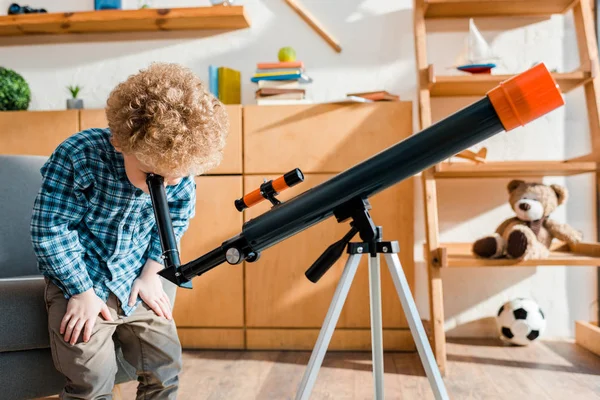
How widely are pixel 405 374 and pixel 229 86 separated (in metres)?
1.37

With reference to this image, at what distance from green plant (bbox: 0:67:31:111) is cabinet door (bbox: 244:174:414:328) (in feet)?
3.55

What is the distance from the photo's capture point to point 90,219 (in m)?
1.25

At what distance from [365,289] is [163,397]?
1081 mm

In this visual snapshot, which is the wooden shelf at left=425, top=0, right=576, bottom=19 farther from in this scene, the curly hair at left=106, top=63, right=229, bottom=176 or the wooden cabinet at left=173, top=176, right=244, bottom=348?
the curly hair at left=106, top=63, right=229, bottom=176

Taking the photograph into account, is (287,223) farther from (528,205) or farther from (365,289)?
(528,205)

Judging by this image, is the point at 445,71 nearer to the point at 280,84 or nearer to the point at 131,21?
the point at 280,84

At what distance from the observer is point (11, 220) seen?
→ 5.91 feet

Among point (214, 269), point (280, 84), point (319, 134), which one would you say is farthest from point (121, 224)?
point (280, 84)

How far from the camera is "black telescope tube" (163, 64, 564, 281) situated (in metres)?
0.71

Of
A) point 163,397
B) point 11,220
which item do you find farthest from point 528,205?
point 11,220

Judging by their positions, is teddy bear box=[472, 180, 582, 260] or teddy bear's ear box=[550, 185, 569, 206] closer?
teddy bear box=[472, 180, 582, 260]

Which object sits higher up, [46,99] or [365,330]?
[46,99]

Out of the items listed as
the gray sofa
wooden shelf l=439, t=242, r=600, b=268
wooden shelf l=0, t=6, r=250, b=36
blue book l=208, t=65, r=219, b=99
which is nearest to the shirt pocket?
the gray sofa

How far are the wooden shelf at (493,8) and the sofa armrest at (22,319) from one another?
1.69 m
